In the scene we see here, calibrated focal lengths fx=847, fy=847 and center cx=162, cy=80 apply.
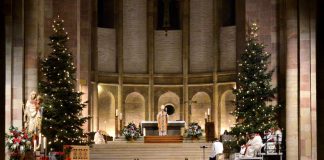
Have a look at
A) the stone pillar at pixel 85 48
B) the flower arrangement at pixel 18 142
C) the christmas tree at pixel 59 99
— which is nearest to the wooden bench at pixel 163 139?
the stone pillar at pixel 85 48

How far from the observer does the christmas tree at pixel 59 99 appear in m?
36.0

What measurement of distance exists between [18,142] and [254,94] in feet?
39.0

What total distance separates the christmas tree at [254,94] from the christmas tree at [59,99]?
7056 millimetres

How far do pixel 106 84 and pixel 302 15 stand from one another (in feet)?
66.9

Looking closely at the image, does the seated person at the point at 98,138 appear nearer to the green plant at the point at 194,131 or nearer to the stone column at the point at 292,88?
the green plant at the point at 194,131

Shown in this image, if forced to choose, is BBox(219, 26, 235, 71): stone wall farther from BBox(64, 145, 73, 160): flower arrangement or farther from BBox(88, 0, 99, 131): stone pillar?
BBox(64, 145, 73, 160): flower arrangement

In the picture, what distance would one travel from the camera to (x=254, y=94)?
37.1 m

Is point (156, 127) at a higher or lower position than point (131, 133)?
higher

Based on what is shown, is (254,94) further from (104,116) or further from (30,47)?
(104,116)

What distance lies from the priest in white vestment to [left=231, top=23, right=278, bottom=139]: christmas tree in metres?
2.99

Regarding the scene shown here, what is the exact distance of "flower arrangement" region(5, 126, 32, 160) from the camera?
95.9 ft

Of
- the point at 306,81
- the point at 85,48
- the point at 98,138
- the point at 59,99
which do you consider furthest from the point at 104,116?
the point at 306,81

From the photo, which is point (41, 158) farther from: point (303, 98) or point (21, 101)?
point (303, 98)
